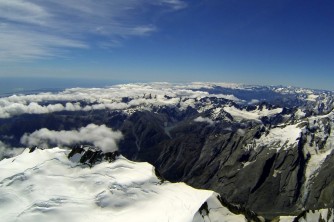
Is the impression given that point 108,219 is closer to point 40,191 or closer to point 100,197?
point 100,197

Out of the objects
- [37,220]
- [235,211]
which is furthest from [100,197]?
[235,211]

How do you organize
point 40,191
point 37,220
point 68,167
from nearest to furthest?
1. point 37,220
2. point 40,191
3. point 68,167

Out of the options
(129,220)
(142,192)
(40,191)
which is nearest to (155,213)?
(129,220)

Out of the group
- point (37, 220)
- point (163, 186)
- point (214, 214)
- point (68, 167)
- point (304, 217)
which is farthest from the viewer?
point (304, 217)

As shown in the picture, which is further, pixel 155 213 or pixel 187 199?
pixel 187 199

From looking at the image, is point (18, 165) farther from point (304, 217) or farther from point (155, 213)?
point (304, 217)

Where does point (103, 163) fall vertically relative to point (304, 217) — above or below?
above
